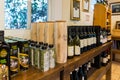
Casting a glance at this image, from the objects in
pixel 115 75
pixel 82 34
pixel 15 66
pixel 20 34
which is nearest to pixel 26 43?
pixel 15 66

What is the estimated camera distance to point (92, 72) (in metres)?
2.21

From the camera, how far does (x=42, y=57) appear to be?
3.43 feet

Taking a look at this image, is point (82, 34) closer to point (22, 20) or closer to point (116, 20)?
point (22, 20)

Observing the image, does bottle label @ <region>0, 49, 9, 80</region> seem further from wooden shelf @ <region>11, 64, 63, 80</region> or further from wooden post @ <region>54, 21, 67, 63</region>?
wooden post @ <region>54, 21, 67, 63</region>

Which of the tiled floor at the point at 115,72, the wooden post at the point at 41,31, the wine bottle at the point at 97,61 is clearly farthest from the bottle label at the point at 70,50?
the tiled floor at the point at 115,72

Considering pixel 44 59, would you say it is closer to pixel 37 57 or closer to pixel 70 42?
pixel 37 57

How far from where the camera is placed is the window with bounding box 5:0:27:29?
157 cm

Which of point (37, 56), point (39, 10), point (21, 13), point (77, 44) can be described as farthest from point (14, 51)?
point (39, 10)

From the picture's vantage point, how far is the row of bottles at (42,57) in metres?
1.05

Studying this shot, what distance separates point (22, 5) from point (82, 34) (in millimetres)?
764

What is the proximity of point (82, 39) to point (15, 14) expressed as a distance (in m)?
0.80

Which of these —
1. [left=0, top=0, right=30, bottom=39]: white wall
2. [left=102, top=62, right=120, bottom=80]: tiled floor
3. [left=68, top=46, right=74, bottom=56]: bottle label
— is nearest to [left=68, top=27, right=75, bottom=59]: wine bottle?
[left=68, top=46, right=74, bottom=56]: bottle label

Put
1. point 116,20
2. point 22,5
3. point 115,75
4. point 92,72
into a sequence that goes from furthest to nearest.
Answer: point 116,20
point 115,75
point 92,72
point 22,5

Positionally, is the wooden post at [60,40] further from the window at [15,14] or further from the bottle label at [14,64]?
the window at [15,14]
